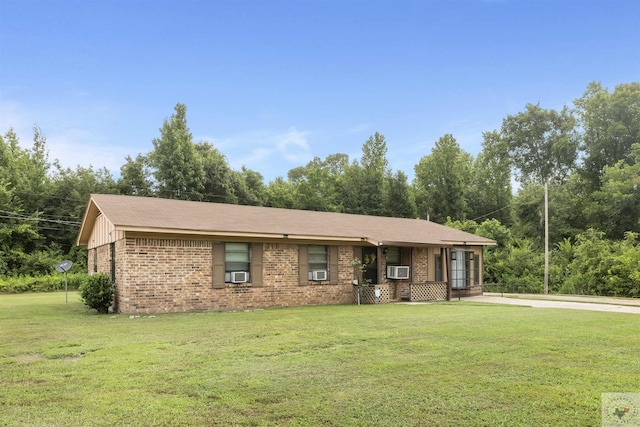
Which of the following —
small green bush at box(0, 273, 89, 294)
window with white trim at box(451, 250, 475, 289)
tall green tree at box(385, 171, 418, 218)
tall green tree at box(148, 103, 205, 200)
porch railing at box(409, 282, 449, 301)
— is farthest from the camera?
tall green tree at box(385, 171, 418, 218)

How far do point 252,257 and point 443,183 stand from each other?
28887mm

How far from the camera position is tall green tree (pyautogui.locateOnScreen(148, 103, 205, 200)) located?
3469 centimetres

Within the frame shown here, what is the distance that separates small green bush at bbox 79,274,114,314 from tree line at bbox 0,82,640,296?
1986cm

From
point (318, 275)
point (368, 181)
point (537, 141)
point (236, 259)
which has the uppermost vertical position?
point (537, 141)

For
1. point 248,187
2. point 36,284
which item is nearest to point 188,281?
point 36,284

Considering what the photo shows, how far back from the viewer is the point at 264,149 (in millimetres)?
40062

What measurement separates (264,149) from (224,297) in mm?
27355

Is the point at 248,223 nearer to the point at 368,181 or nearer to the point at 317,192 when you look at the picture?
the point at 368,181

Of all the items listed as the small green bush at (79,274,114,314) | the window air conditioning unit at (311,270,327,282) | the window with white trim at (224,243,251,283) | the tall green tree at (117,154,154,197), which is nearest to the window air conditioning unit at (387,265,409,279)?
the window air conditioning unit at (311,270,327,282)

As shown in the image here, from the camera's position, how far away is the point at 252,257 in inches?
573

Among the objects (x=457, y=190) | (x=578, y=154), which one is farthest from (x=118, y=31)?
(x=578, y=154)

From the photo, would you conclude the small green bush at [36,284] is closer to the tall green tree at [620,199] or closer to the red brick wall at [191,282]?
the red brick wall at [191,282]

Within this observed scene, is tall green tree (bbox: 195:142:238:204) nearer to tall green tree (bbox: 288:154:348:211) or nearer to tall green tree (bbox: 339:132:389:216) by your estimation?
tall green tree (bbox: 288:154:348:211)

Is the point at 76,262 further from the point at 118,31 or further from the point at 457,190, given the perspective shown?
the point at 457,190
